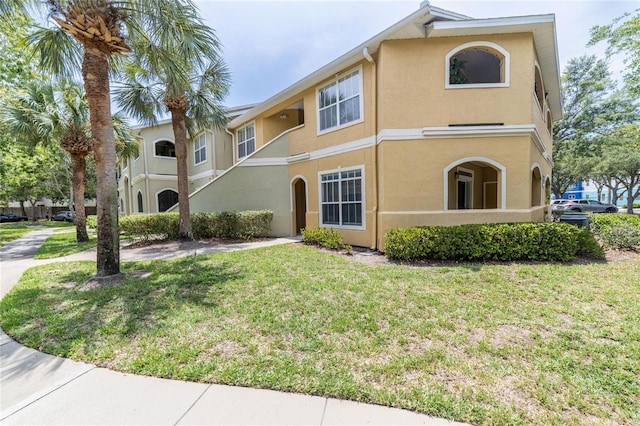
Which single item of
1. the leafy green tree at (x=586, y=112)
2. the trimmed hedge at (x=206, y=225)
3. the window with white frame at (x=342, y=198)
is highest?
the leafy green tree at (x=586, y=112)

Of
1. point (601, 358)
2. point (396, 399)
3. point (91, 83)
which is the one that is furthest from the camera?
point (91, 83)

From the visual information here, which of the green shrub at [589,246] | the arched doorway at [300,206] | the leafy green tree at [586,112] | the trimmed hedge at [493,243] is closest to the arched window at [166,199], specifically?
the arched doorway at [300,206]

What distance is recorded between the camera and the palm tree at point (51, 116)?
11477mm

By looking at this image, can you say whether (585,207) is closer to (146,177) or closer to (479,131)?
(479,131)

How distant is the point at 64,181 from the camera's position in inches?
1213

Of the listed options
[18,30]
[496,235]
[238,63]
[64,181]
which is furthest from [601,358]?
[64,181]

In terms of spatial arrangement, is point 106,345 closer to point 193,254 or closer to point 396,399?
point 396,399

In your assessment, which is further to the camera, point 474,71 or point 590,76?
point 590,76

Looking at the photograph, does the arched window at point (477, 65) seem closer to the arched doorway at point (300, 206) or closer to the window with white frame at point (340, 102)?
the window with white frame at point (340, 102)

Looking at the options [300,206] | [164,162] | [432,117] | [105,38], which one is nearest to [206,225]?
[300,206]

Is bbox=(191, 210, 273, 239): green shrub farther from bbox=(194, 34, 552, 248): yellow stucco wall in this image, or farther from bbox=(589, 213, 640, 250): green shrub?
bbox=(589, 213, 640, 250): green shrub

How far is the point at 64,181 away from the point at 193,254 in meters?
32.3

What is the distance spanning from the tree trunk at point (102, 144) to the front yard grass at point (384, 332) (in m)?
1.15

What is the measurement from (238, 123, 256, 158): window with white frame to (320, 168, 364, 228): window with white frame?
649 centimetres
